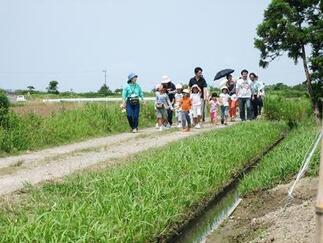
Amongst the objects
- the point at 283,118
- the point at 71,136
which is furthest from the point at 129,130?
the point at 283,118

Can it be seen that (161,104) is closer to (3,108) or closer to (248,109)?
(248,109)

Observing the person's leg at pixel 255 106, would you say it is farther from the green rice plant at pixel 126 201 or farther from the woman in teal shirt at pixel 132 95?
the green rice plant at pixel 126 201

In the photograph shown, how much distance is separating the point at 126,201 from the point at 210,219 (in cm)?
165

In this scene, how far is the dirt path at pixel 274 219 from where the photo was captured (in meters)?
5.08

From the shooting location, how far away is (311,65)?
2136 centimetres

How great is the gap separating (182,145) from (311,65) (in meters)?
12.8

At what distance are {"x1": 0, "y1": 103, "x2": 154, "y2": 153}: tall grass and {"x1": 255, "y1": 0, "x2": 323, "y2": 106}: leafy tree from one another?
250 inches

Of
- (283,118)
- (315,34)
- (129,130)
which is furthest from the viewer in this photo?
(315,34)

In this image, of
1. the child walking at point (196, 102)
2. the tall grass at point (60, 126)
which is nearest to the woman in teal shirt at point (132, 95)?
the tall grass at point (60, 126)

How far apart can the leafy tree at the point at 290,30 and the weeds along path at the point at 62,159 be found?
31.8 feet

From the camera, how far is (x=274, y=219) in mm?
5902

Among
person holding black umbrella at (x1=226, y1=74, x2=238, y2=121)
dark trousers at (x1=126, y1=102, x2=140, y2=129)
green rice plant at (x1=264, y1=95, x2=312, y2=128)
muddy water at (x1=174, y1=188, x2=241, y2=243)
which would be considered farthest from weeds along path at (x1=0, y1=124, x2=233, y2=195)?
green rice plant at (x1=264, y1=95, x2=312, y2=128)

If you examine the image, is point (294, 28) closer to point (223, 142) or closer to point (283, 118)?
point (283, 118)

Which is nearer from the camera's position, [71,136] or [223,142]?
[223,142]
